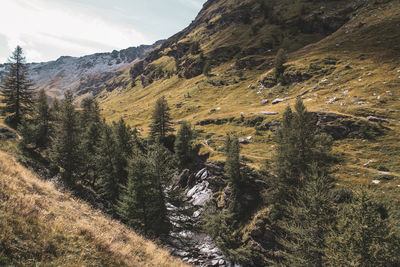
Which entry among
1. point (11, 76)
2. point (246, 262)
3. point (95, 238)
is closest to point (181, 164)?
point (246, 262)

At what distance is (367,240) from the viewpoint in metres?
16.9

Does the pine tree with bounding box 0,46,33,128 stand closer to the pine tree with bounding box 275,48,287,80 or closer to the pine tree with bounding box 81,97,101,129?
the pine tree with bounding box 81,97,101,129

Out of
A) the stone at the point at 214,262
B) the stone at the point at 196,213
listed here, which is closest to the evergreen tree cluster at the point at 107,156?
the stone at the point at 196,213

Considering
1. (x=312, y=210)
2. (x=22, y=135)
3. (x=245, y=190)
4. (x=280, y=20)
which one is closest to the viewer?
(x=312, y=210)

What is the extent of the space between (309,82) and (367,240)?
267 ft

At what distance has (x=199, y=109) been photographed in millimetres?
103188

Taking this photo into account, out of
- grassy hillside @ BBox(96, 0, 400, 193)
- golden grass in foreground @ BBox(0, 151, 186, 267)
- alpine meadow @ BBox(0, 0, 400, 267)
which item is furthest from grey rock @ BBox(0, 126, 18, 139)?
grassy hillside @ BBox(96, 0, 400, 193)

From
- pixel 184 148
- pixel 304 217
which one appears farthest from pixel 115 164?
pixel 304 217

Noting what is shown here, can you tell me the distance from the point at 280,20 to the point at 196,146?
547 feet

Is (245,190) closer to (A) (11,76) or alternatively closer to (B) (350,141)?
(B) (350,141)

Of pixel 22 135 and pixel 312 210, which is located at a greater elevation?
pixel 22 135

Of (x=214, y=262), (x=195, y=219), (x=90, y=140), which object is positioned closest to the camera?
(x=214, y=262)

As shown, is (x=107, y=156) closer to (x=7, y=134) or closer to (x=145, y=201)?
(x=145, y=201)

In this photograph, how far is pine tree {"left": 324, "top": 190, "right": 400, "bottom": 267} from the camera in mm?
16297
